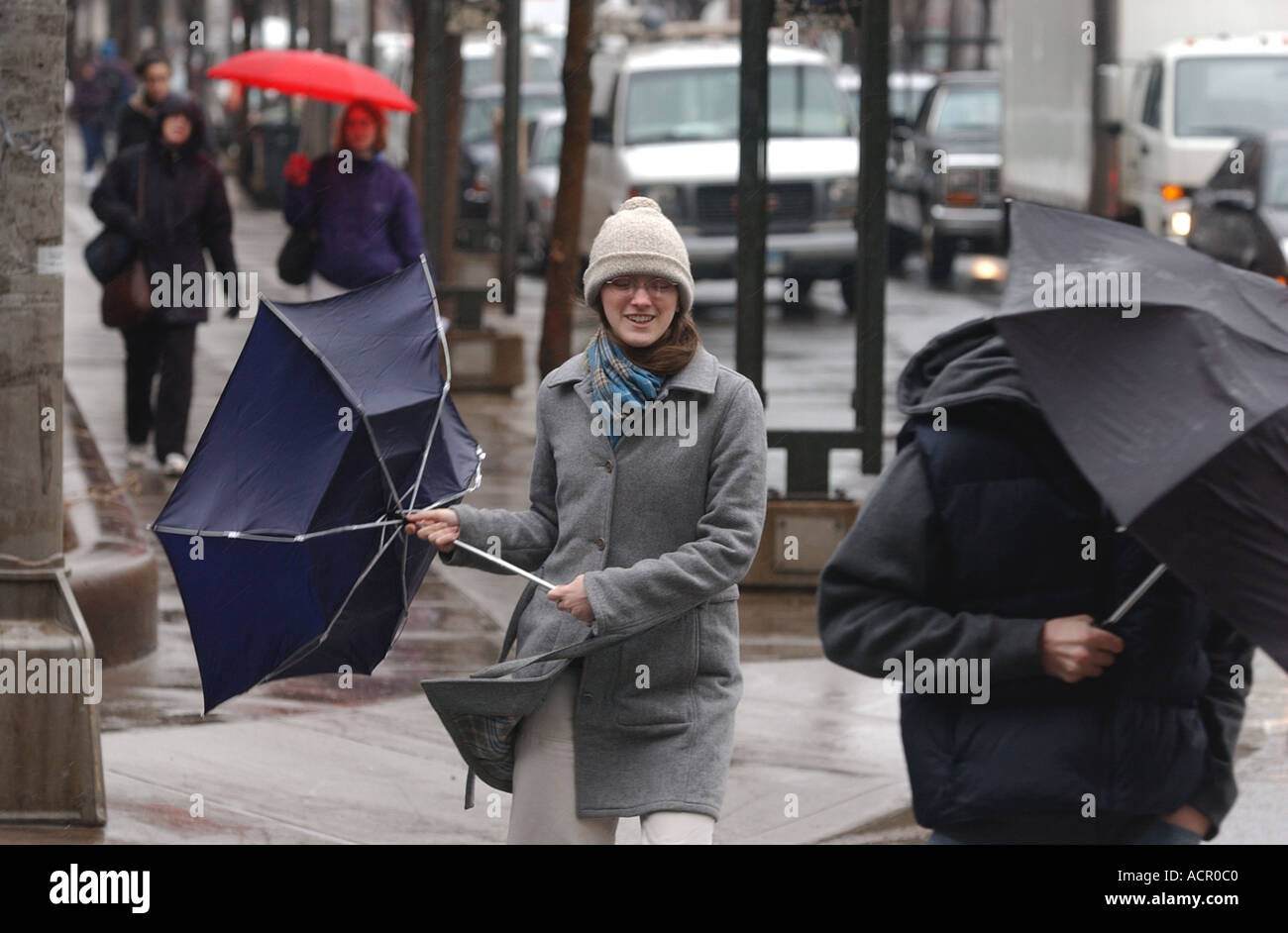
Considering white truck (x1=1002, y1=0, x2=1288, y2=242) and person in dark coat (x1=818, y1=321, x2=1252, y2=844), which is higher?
white truck (x1=1002, y1=0, x2=1288, y2=242)

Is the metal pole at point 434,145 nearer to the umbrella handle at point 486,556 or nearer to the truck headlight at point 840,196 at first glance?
the truck headlight at point 840,196

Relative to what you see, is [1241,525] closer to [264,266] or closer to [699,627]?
[699,627]

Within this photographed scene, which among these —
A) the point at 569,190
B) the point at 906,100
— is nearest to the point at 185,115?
the point at 569,190

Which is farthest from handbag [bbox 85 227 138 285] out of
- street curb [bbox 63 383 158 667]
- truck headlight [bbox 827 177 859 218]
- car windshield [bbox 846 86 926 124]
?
car windshield [bbox 846 86 926 124]

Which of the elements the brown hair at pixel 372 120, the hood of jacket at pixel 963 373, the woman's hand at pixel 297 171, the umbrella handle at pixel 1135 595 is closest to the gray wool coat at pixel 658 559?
the hood of jacket at pixel 963 373

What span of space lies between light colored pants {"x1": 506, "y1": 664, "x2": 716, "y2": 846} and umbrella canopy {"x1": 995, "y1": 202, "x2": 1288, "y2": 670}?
1.22 meters

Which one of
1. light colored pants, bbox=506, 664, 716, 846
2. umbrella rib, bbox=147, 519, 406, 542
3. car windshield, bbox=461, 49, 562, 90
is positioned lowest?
light colored pants, bbox=506, 664, 716, 846

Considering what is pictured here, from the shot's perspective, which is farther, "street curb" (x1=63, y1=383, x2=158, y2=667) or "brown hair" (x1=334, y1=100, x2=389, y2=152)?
"brown hair" (x1=334, y1=100, x2=389, y2=152)

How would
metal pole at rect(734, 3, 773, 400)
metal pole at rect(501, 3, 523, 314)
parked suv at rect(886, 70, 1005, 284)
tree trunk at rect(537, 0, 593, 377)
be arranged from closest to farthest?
1. metal pole at rect(734, 3, 773, 400)
2. tree trunk at rect(537, 0, 593, 377)
3. metal pole at rect(501, 3, 523, 314)
4. parked suv at rect(886, 70, 1005, 284)

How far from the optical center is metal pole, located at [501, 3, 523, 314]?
690 inches

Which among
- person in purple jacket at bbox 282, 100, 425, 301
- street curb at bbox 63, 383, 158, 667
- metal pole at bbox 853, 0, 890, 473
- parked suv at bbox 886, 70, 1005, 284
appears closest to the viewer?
street curb at bbox 63, 383, 158, 667

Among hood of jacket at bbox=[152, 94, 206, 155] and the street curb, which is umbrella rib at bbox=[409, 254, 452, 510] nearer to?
the street curb

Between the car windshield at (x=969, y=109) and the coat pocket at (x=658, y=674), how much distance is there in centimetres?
2166
